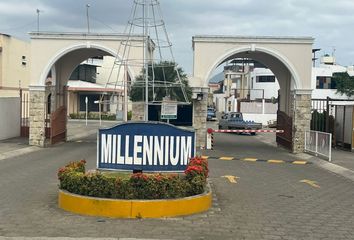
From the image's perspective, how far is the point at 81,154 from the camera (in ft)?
65.9

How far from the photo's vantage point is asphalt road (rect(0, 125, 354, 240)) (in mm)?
7371

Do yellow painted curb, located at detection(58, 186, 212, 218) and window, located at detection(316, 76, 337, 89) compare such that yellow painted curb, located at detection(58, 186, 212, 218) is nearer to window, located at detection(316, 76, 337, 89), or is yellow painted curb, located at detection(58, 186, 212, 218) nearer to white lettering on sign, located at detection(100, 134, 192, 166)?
white lettering on sign, located at detection(100, 134, 192, 166)

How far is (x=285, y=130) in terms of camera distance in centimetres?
2573

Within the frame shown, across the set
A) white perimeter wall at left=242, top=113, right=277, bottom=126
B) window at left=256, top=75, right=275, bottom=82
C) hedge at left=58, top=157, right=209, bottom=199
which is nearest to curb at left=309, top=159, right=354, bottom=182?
hedge at left=58, top=157, right=209, bottom=199

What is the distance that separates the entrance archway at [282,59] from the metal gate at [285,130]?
0.18ft

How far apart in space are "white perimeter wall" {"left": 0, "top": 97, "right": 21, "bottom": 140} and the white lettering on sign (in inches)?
712

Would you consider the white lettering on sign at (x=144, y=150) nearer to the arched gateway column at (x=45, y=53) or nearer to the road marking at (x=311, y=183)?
the road marking at (x=311, y=183)

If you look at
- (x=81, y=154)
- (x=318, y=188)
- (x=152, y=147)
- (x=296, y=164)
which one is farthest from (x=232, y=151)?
(x=152, y=147)

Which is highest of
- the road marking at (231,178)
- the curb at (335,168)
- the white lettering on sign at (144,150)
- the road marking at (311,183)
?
the white lettering on sign at (144,150)

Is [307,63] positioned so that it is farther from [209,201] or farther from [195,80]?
[209,201]

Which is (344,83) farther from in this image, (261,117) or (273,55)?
(273,55)

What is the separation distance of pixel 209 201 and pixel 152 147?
1.52 metres

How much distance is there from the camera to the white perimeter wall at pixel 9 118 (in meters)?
26.1

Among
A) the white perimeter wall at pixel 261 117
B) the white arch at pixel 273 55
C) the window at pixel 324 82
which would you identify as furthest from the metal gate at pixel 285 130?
the window at pixel 324 82
